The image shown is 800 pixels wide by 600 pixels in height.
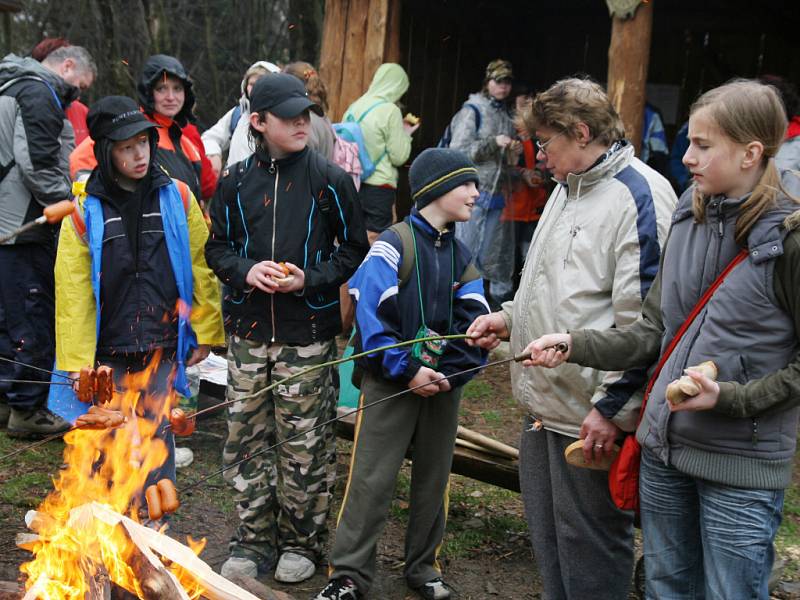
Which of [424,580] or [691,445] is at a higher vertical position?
[691,445]

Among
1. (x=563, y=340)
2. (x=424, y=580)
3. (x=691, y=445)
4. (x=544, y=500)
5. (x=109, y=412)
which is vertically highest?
(x=563, y=340)

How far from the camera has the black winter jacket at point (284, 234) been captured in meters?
4.36

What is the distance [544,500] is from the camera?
3.70 metres

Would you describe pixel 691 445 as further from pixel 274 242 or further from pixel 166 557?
pixel 274 242

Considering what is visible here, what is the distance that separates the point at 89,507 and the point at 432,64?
8.20 meters

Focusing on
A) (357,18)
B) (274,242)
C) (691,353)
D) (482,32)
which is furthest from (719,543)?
(482,32)

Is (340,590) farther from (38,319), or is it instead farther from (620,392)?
(38,319)

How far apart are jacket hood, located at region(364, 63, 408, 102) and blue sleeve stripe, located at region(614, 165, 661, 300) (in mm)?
4907

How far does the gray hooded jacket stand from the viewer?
19.4 feet

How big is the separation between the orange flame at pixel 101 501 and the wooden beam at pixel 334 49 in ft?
16.2

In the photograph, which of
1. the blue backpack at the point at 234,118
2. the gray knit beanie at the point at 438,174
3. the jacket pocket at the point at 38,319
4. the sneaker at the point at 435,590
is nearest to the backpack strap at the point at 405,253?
the gray knit beanie at the point at 438,174

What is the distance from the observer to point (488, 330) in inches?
150

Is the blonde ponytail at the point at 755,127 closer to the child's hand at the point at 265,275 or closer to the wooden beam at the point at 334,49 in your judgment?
the child's hand at the point at 265,275

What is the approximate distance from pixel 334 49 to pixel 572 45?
3.91m
